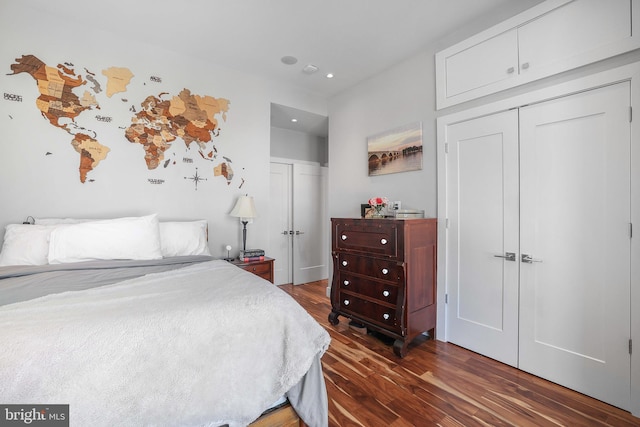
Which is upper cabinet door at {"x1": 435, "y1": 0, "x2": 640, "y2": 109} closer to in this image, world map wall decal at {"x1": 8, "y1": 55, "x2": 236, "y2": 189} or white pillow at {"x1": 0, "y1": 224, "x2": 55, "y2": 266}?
world map wall decal at {"x1": 8, "y1": 55, "x2": 236, "y2": 189}

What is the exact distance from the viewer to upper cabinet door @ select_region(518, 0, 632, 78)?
1767 mm

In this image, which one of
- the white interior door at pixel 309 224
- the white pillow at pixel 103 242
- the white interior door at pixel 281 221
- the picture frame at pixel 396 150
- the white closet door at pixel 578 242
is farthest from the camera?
the white interior door at pixel 309 224

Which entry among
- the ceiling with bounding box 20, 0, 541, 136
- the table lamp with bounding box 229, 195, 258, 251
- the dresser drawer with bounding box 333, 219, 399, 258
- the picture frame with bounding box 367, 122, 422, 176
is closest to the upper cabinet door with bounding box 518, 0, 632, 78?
the ceiling with bounding box 20, 0, 541, 136

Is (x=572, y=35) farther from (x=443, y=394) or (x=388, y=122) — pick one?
(x=443, y=394)

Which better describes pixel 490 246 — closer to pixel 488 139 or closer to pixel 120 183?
pixel 488 139

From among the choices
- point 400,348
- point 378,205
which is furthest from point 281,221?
point 400,348

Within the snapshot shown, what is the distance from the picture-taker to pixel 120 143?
276 cm

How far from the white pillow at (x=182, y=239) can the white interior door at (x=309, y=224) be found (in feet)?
6.83

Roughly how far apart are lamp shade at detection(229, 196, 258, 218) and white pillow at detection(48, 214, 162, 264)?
1043 mm

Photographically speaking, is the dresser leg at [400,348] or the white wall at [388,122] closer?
the dresser leg at [400,348]

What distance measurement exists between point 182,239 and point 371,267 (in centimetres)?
183

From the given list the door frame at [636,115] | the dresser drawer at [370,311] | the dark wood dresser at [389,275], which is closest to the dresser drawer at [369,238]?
the dark wood dresser at [389,275]

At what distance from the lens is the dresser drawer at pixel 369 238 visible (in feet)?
7.99

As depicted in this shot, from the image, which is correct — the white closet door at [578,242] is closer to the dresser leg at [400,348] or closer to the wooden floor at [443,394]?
the wooden floor at [443,394]
